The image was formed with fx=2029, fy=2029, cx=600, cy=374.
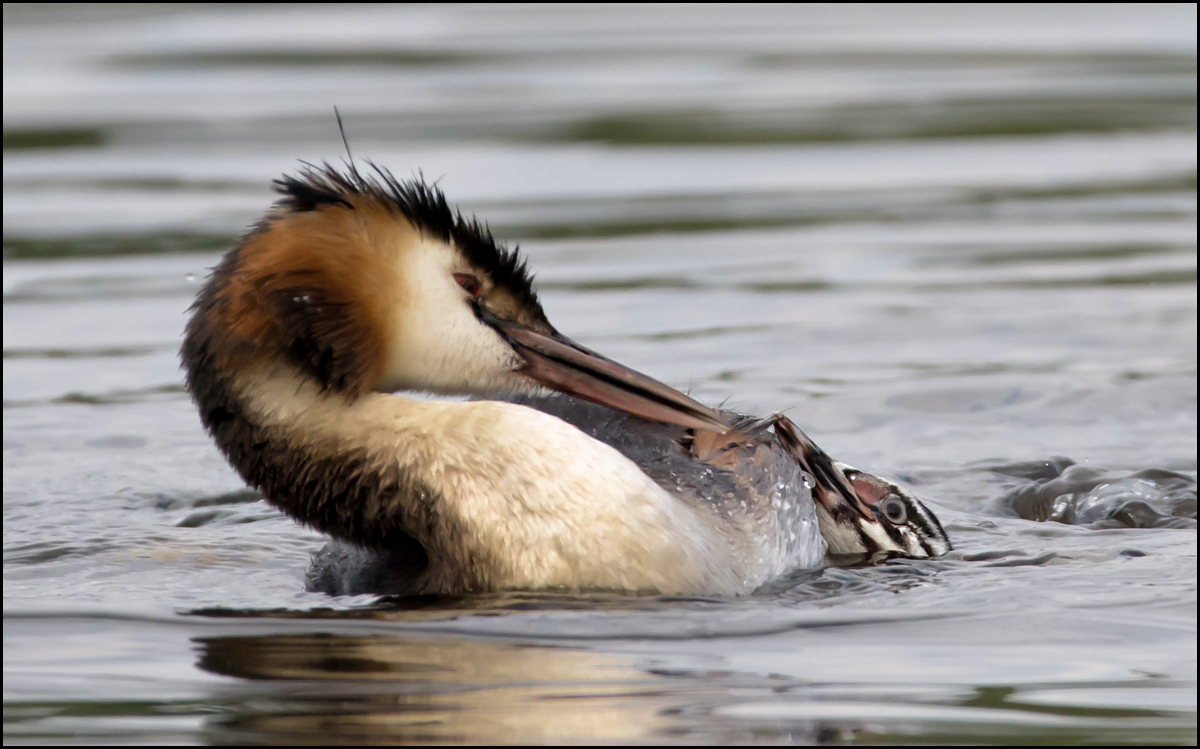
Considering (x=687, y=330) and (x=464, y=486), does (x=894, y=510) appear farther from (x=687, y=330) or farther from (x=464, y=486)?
(x=687, y=330)

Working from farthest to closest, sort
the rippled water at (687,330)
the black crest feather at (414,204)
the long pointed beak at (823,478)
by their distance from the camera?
the long pointed beak at (823,478)
the black crest feather at (414,204)
the rippled water at (687,330)

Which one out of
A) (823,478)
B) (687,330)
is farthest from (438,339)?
(687,330)

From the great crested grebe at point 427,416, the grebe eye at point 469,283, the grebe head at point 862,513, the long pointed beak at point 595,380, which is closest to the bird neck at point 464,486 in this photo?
the great crested grebe at point 427,416

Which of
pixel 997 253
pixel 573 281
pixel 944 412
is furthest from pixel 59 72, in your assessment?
pixel 944 412

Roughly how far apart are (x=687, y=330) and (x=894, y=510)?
3231 mm

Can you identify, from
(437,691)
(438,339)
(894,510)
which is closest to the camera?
(437,691)

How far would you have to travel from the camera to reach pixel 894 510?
619 cm

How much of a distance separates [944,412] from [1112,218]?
351 cm

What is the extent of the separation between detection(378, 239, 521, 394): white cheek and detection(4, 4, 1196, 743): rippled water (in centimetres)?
68

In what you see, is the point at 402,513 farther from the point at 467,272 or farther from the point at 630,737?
the point at 630,737

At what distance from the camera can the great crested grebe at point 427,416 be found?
5.32 meters

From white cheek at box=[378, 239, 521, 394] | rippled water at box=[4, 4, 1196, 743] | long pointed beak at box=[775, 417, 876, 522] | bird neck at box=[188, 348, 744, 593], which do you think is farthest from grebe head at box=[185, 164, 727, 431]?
rippled water at box=[4, 4, 1196, 743]

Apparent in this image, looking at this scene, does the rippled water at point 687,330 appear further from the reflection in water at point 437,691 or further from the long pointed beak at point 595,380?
the long pointed beak at point 595,380

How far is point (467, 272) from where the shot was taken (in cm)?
559
